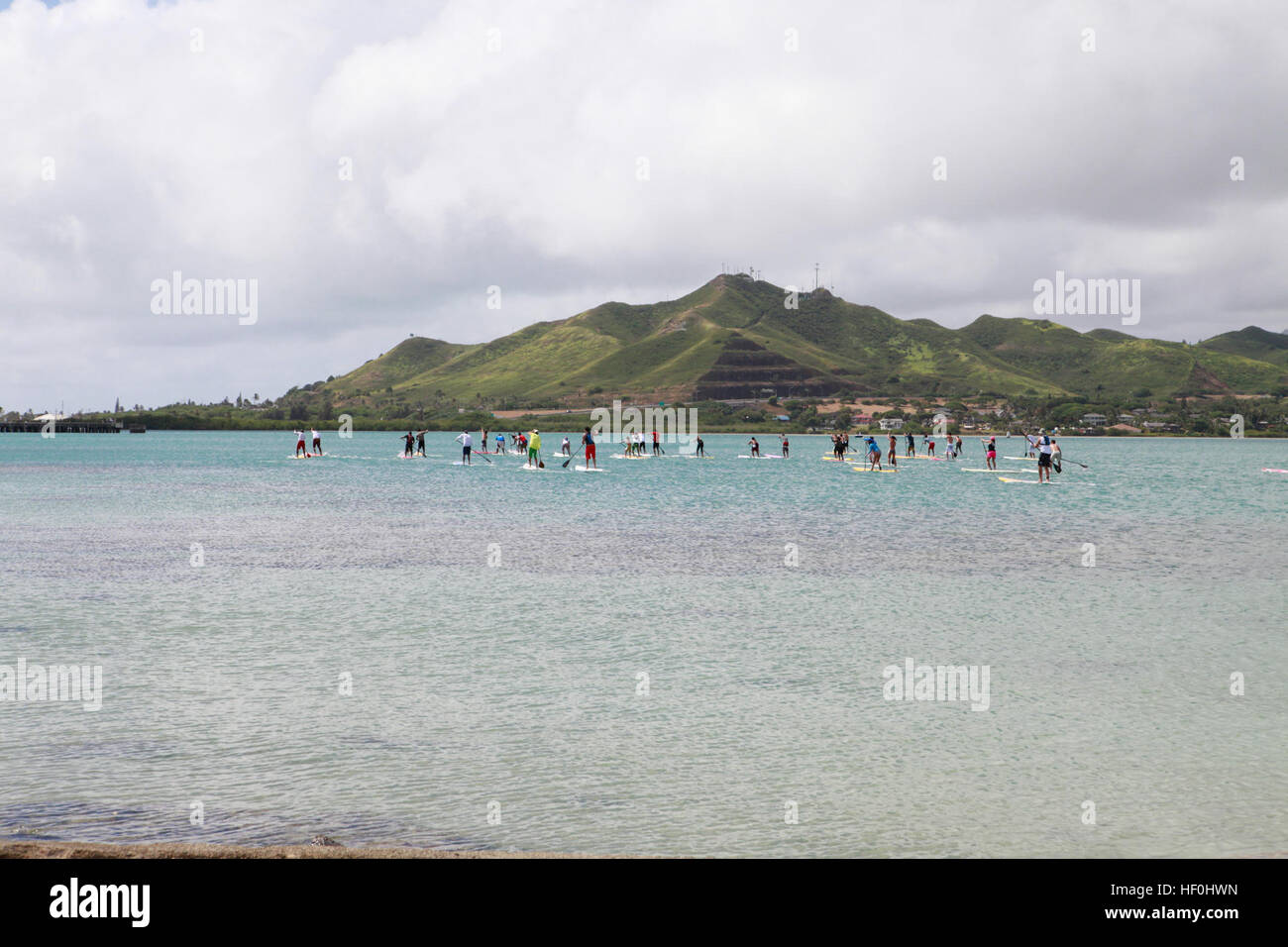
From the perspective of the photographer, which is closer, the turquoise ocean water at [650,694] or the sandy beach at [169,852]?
the sandy beach at [169,852]

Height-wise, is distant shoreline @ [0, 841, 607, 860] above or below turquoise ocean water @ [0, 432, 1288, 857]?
above

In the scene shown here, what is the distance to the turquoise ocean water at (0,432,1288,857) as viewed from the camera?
30.2 ft

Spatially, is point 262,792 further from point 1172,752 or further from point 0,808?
point 1172,752

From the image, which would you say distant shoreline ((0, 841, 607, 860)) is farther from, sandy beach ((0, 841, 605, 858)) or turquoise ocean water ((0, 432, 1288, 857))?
turquoise ocean water ((0, 432, 1288, 857))

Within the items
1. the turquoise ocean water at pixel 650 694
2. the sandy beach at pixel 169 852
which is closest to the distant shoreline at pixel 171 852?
the sandy beach at pixel 169 852

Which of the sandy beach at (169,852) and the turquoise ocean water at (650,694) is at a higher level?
the sandy beach at (169,852)

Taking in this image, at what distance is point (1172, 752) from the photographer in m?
11.4

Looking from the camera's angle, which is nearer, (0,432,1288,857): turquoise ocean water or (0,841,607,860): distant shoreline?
(0,841,607,860): distant shoreline

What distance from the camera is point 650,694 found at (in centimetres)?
1395

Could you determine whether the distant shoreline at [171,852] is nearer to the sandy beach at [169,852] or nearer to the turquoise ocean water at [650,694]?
the sandy beach at [169,852]

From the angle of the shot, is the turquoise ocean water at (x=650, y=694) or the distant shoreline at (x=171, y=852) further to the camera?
the turquoise ocean water at (x=650, y=694)

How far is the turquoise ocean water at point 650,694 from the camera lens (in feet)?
30.2

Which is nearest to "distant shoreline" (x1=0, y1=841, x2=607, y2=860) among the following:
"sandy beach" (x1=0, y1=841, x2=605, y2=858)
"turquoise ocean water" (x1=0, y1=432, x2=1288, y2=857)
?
"sandy beach" (x1=0, y1=841, x2=605, y2=858)

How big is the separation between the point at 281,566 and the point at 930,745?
20.3m
